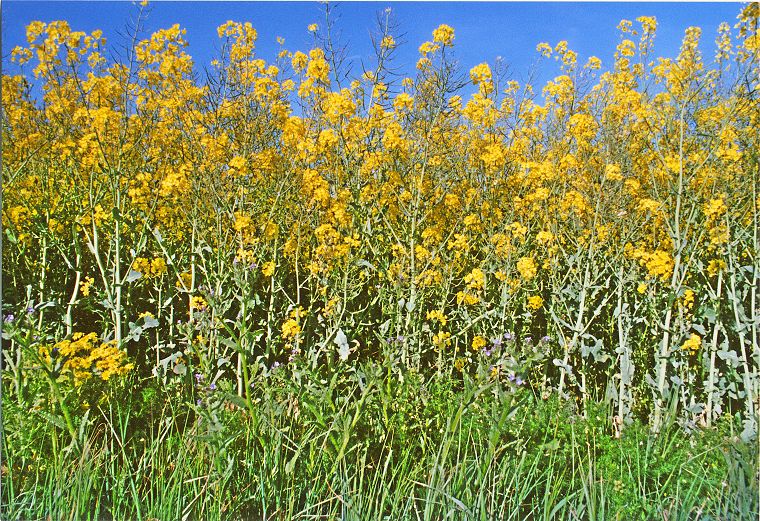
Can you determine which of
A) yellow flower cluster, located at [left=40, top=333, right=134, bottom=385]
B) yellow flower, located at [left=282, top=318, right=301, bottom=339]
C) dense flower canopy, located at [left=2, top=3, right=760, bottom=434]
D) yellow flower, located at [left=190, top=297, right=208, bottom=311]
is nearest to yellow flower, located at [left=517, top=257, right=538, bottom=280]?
dense flower canopy, located at [left=2, top=3, right=760, bottom=434]

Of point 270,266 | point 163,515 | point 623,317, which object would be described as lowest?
point 163,515

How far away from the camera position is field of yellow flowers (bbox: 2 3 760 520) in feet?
7.93

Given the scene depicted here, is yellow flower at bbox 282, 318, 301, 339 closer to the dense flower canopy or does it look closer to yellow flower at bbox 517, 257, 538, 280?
the dense flower canopy

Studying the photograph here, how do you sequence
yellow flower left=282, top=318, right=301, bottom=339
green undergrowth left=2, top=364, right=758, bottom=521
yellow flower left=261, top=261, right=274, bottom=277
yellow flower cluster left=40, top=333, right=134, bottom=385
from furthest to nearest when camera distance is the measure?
yellow flower left=261, top=261, right=274, bottom=277
yellow flower left=282, top=318, right=301, bottom=339
yellow flower cluster left=40, top=333, right=134, bottom=385
green undergrowth left=2, top=364, right=758, bottom=521

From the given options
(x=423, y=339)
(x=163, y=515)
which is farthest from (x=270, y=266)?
(x=163, y=515)

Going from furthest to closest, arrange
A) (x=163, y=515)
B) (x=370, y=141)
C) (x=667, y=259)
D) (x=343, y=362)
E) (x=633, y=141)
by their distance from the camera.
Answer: (x=370, y=141), (x=633, y=141), (x=343, y=362), (x=667, y=259), (x=163, y=515)

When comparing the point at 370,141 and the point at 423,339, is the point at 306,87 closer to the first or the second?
the point at 370,141

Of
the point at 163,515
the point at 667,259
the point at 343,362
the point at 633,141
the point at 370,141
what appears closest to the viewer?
the point at 163,515

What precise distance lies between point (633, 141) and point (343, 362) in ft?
6.89

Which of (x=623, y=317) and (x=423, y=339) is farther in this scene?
(x=423, y=339)

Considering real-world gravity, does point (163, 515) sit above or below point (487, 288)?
below

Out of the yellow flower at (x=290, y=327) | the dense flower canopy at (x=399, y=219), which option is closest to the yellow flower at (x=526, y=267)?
the dense flower canopy at (x=399, y=219)

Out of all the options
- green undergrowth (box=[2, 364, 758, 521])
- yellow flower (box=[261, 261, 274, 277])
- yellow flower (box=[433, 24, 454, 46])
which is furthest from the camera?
yellow flower (box=[433, 24, 454, 46])

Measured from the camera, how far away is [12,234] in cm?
339
